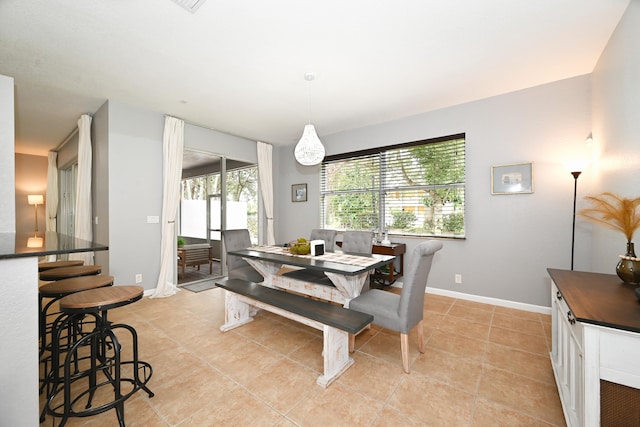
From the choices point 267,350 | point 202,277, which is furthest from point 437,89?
point 202,277

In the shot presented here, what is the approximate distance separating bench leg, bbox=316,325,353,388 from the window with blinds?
2.53 m

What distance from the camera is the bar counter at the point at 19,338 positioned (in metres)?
1.20

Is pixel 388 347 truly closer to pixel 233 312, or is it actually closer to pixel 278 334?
pixel 278 334

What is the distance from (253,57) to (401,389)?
3174 millimetres

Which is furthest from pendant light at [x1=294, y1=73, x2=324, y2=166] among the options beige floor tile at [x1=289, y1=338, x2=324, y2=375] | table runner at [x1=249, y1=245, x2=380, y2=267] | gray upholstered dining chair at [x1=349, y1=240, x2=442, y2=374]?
beige floor tile at [x1=289, y1=338, x2=324, y2=375]

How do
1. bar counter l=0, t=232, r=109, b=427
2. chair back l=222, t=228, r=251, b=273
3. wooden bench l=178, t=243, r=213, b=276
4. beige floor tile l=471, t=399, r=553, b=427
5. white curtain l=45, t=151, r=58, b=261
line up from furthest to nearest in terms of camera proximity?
white curtain l=45, t=151, r=58, b=261 → wooden bench l=178, t=243, r=213, b=276 → chair back l=222, t=228, r=251, b=273 → beige floor tile l=471, t=399, r=553, b=427 → bar counter l=0, t=232, r=109, b=427

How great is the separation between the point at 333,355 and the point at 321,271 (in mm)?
826

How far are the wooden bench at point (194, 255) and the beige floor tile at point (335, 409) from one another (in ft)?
12.3

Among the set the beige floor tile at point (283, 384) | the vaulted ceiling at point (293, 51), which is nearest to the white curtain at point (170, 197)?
the vaulted ceiling at point (293, 51)

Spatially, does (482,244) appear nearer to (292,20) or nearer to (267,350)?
(267,350)

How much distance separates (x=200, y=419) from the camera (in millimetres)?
1561

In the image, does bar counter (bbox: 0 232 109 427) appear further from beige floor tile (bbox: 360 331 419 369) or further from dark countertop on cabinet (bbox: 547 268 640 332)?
dark countertop on cabinet (bbox: 547 268 640 332)

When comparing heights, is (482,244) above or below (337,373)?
above

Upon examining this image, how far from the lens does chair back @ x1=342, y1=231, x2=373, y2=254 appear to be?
3355 millimetres
